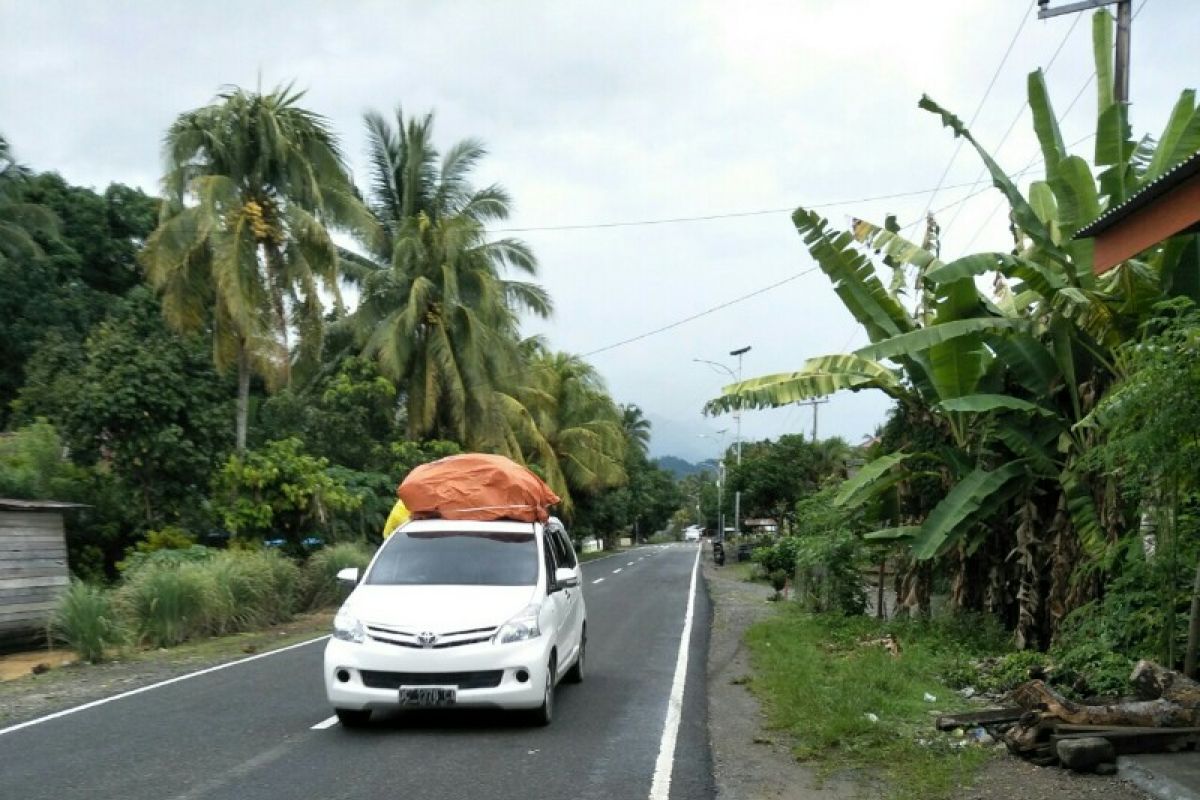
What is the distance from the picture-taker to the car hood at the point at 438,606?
8766 millimetres

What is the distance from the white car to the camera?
→ 8.60 m

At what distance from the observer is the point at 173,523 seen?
21578 millimetres

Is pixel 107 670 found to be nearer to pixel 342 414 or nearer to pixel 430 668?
pixel 430 668

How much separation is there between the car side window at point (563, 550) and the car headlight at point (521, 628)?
203 centimetres

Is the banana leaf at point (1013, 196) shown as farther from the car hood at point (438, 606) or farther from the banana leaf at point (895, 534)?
the car hood at point (438, 606)

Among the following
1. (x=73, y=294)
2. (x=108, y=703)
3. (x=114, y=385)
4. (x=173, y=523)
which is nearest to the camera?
(x=108, y=703)

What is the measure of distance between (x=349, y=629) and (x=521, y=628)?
1.36 metres

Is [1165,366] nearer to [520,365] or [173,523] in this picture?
[173,523]

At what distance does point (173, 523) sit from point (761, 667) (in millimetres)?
13113

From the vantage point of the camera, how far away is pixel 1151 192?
22.6ft

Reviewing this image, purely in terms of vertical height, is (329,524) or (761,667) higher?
(329,524)

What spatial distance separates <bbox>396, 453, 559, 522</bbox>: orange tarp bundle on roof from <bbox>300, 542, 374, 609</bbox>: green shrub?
10.9 m

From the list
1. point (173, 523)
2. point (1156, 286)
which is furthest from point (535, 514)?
point (173, 523)

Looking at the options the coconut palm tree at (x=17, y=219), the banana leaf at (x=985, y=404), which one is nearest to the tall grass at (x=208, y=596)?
the banana leaf at (x=985, y=404)
